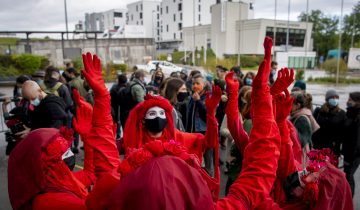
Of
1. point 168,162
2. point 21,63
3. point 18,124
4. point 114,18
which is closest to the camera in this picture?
point 168,162

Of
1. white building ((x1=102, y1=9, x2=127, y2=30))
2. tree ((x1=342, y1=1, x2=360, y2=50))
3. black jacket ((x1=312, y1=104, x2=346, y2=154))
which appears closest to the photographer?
black jacket ((x1=312, y1=104, x2=346, y2=154))

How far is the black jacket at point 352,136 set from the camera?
3790 millimetres

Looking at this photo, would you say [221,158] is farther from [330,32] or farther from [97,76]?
[330,32]

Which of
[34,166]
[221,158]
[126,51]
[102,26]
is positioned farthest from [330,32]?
[34,166]

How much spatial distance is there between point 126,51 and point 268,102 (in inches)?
1477

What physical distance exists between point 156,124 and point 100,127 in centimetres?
70

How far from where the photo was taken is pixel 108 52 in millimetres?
36812

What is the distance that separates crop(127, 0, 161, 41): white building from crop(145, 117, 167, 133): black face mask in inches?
2747

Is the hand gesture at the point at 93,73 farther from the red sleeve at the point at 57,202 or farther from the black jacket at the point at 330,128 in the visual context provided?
the black jacket at the point at 330,128

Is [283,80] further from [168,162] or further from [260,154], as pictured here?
[168,162]

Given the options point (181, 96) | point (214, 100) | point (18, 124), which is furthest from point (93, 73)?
point (181, 96)

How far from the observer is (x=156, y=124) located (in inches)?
104

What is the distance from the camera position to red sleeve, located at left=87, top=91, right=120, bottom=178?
2.00 metres

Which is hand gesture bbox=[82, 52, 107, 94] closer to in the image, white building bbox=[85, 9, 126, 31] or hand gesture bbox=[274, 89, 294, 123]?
hand gesture bbox=[274, 89, 294, 123]
